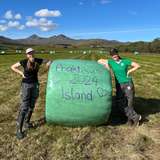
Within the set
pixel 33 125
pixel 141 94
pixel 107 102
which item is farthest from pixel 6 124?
pixel 141 94

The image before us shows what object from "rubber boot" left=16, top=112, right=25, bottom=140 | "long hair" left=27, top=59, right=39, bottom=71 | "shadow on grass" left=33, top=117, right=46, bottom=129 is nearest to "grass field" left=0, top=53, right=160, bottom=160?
"shadow on grass" left=33, top=117, right=46, bottom=129

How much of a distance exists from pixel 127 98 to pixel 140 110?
196 centimetres

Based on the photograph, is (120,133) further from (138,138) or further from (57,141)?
(57,141)

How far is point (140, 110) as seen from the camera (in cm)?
1175

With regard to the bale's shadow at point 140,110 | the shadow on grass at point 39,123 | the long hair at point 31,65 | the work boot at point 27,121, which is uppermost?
the long hair at point 31,65

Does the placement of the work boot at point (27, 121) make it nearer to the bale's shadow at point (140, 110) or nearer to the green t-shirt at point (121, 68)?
the bale's shadow at point (140, 110)

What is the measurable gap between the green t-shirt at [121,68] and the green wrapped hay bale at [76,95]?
0.65 metres

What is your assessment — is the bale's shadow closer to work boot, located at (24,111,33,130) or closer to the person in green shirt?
the person in green shirt

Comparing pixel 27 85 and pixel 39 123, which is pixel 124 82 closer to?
pixel 39 123

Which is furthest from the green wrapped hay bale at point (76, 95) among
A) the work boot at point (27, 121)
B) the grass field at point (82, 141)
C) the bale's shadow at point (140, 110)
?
the bale's shadow at point (140, 110)

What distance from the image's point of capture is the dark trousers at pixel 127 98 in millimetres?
9859

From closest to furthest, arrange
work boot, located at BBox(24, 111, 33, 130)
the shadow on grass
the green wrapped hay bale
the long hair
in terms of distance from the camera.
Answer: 1. the long hair
2. the green wrapped hay bale
3. work boot, located at BBox(24, 111, 33, 130)
4. the shadow on grass

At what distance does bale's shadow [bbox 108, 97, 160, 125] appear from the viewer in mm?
10334

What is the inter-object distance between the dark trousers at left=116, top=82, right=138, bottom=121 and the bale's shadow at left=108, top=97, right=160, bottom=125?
37 centimetres
